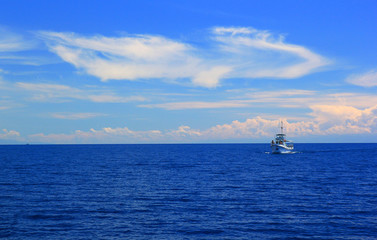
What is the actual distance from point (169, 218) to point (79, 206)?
11619 millimetres

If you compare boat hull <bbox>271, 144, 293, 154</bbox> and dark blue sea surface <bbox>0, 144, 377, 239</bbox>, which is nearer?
dark blue sea surface <bbox>0, 144, 377, 239</bbox>

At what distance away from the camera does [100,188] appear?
51969 millimetres

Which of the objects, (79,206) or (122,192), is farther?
(122,192)

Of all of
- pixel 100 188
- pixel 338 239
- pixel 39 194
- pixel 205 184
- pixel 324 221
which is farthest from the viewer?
pixel 205 184

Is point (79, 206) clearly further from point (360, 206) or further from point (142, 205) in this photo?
point (360, 206)

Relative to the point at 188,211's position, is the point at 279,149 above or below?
above

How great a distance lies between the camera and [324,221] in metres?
32.2

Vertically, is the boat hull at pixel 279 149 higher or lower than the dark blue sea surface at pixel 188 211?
higher

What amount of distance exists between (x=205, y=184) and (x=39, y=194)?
25.8 metres

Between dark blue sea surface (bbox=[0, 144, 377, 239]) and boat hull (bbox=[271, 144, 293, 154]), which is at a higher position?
boat hull (bbox=[271, 144, 293, 154])

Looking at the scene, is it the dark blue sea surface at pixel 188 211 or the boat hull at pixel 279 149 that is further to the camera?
the boat hull at pixel 279 149

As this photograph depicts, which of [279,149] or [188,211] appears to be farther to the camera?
[279,149]

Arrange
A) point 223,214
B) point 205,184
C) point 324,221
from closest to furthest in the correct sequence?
1. point 324,221
2. point 223,214
3. point 205,184

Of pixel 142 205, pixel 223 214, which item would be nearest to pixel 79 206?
pixel 142 205
